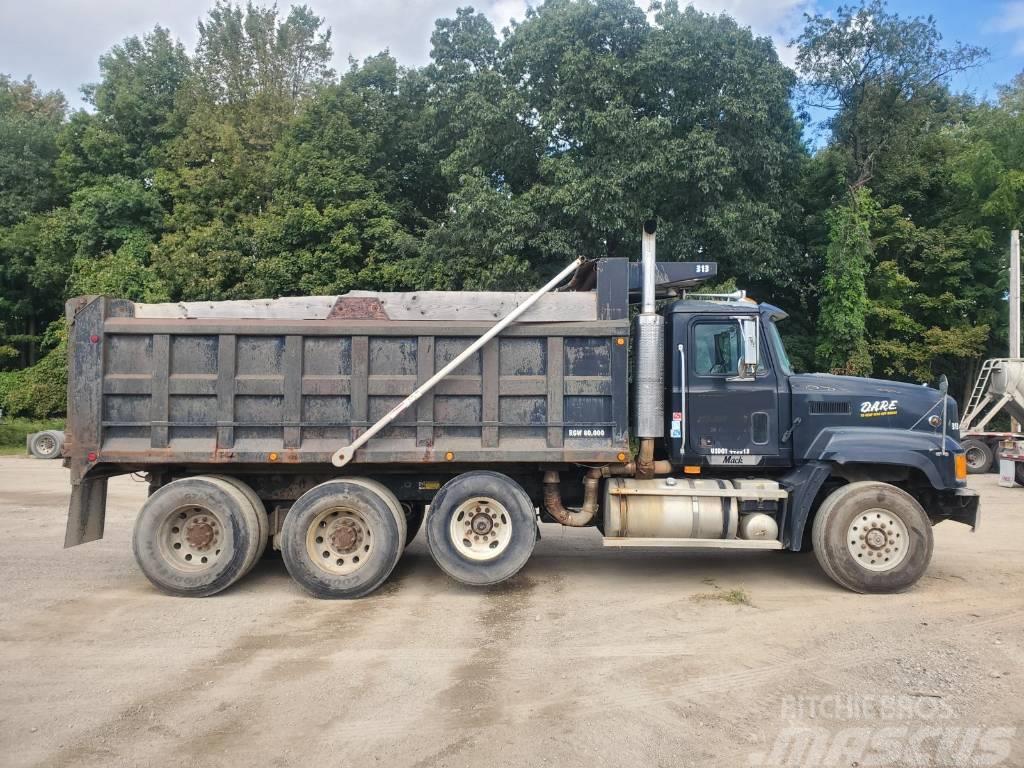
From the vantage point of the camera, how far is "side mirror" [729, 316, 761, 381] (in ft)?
22.7

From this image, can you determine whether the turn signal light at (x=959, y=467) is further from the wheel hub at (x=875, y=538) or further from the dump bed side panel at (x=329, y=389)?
the dump bed side panel at (x=329, y=389)

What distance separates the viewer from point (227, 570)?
6895 mm

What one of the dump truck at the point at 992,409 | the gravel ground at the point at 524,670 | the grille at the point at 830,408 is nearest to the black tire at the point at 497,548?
the gravel ground at the point at 524,670

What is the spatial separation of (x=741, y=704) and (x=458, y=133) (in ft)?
70.8

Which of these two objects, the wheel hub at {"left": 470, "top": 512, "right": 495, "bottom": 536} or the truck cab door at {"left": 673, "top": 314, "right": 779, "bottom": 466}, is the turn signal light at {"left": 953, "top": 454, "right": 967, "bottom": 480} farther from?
the wheel hub at {"left": 470, "top": 512, "right": 495, "bottom": 536}

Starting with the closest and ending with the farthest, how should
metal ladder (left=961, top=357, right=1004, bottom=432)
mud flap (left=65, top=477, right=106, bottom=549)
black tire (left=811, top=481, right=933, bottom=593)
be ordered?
black tire (left=811, top=481, right=933, bottom=593)
mud flap (left=65, top=477, right=106, bottom=549)
metal ladder (left=961, top=357, right=1004, bottom=432)

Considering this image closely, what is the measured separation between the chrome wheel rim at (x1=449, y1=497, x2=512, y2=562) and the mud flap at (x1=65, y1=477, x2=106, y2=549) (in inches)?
140

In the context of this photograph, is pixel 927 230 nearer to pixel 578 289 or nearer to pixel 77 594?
A: pixel 578 289

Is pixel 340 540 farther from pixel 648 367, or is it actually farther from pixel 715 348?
pixel 715 348

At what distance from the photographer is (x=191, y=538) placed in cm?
702

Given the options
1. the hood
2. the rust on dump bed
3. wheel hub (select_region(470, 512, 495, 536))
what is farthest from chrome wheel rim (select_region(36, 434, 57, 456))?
the hood

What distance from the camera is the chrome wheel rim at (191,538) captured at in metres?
6.96

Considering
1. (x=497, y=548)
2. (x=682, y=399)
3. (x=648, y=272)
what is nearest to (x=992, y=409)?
(x=682, y=399)

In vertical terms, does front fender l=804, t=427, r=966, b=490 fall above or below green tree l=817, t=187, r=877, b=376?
below
